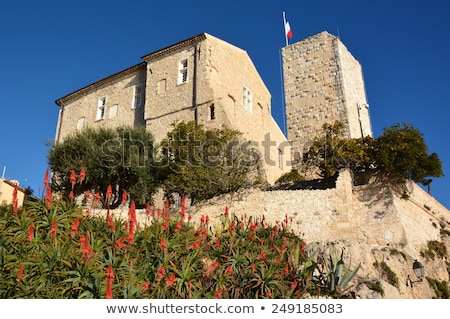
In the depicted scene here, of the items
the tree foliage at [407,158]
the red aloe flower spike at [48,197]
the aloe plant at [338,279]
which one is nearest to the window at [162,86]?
the tree foliage at [407,158]

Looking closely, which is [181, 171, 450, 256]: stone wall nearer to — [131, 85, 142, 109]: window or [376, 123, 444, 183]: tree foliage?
[376, 123, 444, 183]: tree foliage

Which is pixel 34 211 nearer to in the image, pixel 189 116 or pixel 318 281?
pixel 318 281

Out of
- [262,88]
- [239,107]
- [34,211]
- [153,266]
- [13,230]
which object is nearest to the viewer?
[153,266]

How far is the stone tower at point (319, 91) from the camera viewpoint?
2408 centimetres


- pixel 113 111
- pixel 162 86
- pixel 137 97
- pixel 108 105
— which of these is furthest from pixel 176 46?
pixel 108 105

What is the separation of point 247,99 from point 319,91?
473 centimetres

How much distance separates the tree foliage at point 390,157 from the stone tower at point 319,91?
591 cm

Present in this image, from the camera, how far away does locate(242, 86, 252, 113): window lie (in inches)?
1047

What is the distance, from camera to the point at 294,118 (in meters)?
25.1

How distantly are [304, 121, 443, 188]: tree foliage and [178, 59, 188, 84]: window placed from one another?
10.7 m

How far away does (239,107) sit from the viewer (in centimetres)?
2544

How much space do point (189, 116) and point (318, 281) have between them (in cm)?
1476

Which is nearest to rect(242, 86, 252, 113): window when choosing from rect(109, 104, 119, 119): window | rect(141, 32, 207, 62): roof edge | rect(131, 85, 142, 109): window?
rect(141, 32, 207, 62): roof edge
